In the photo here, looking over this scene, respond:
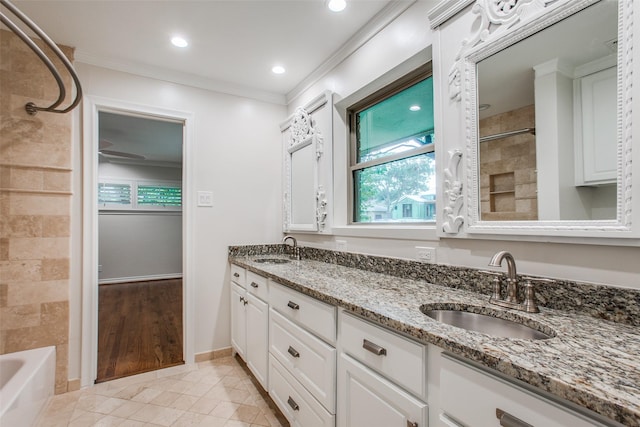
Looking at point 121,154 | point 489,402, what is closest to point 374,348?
point 489,402

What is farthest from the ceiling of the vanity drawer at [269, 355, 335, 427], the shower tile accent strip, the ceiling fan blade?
the ceiling fan blade

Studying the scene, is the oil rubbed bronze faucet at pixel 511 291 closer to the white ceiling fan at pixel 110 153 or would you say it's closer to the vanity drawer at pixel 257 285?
the vanity drawer at pixel 257 285

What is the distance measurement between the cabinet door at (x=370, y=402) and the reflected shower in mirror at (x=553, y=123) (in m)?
0.80

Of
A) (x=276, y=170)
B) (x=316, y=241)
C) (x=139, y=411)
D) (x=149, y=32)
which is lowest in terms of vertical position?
(x=139, y=411)

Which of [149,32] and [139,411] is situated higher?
[149,32]

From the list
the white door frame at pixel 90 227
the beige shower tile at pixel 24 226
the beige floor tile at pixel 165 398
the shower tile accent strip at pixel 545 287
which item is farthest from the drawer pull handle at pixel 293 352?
the beige shower tile at pixel 24 226

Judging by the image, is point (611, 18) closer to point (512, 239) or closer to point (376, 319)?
point (512, 239)

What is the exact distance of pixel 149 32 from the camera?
6.70 feet

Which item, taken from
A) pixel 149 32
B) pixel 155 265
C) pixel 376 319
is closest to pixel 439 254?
pixel 376 319

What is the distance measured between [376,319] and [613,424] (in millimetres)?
597

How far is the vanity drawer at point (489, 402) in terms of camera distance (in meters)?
0.61

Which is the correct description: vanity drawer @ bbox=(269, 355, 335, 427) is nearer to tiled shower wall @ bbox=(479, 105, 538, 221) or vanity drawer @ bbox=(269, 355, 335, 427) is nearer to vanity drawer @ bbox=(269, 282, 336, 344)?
vanity drawer @ bbox=(269, 282, 336, 344)

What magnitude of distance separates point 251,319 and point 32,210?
5.42 feet

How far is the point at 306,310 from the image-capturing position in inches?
58.2
